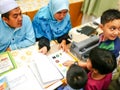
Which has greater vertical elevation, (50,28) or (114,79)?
(50,28)

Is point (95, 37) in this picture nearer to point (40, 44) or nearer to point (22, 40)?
point (40, 44)

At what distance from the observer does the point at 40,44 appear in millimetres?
1521

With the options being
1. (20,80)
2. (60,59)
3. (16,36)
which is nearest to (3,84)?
(20,80)

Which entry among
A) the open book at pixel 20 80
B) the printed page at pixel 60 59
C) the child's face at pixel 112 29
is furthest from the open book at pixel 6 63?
the child's face at pixel 112 29

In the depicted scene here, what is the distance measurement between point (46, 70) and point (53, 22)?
699mm

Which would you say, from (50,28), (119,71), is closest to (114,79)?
(119,71)

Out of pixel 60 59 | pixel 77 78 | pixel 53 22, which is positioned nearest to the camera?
pixel 77 78

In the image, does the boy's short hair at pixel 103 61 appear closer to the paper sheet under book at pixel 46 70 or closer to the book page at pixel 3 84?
the paper sheet under book at pixel 46 70

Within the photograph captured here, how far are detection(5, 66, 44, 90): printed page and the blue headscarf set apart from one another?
2.01 ft

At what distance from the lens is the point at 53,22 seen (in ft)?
5.89

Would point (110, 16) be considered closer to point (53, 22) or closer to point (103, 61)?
point (103, 61)

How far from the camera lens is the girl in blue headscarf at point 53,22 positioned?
5.42ft

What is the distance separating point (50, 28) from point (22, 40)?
34 centimetres

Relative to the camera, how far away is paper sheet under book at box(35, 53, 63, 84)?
1198mm
